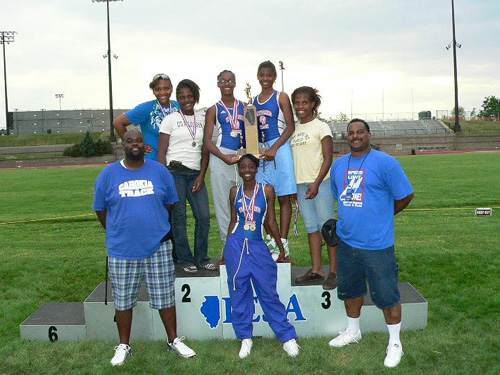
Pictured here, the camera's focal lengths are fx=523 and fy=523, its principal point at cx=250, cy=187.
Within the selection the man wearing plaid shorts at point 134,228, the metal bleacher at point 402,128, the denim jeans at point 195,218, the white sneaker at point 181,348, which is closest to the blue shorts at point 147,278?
the man wearing plaid shorts at point 134,228

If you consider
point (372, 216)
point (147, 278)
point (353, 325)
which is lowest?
point (353, 325)

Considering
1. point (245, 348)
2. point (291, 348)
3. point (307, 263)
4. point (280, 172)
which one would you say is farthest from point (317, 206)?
point (307, 263)

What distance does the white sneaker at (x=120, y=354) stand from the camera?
14.0 feet

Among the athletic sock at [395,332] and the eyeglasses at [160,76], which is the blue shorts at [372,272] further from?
the eyeglasses at [160,76]

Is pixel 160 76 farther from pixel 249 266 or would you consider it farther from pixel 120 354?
pixel 120 354

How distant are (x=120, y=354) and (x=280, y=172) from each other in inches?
84.1

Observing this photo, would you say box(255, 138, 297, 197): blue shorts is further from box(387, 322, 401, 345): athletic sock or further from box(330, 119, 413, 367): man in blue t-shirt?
box(387, 322, 401, 345): athletic sock

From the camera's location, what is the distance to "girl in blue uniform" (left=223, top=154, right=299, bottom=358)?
438cm

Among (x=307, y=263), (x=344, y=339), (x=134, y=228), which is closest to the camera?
(x=134, y=228)

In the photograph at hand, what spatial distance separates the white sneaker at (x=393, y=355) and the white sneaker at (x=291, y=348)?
72 cm

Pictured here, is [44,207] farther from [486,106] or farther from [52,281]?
[486,106]

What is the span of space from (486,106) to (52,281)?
331ft

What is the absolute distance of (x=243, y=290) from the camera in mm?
4391

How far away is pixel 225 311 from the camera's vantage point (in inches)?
190
